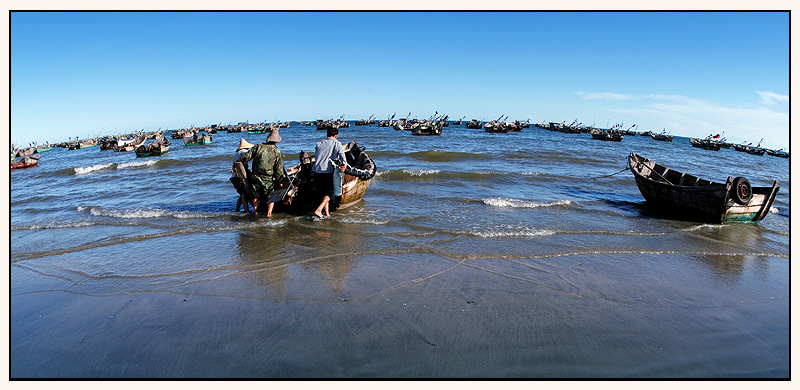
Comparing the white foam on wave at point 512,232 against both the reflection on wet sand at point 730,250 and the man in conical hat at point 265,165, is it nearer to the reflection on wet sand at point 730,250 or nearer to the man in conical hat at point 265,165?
the reflection on wet sand at point 730,250

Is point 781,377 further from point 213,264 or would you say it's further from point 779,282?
point 213,264

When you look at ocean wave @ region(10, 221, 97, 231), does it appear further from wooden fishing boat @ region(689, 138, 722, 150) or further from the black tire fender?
wooden fishing boat @ region(689, 138, 722, 150)

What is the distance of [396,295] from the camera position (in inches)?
175

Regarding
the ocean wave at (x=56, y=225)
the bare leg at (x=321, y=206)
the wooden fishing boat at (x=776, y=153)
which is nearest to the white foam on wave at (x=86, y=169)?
the ocean wave at (x=56, y=225)

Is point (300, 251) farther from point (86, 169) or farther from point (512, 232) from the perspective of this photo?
point (86, 169)

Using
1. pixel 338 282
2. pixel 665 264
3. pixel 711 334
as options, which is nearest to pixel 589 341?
pixel 711 334

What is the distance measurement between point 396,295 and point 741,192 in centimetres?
889

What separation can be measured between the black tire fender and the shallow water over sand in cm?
59

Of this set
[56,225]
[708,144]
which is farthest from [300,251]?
[708,144]

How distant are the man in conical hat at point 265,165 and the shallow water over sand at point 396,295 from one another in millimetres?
708

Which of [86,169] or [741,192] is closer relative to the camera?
[741,192]

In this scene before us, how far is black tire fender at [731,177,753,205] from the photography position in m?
8.77

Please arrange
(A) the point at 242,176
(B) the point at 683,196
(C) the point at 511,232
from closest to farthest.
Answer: (C) the point at 511,232 < (A) the point at 242,176 < (B) the point at 683,196

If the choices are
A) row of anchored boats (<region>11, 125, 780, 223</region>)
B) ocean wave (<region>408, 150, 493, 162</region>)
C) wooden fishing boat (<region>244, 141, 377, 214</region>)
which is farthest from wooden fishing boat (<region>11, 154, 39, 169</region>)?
wooden fishing boat (<region>244, 141, 377, 214</region>)
